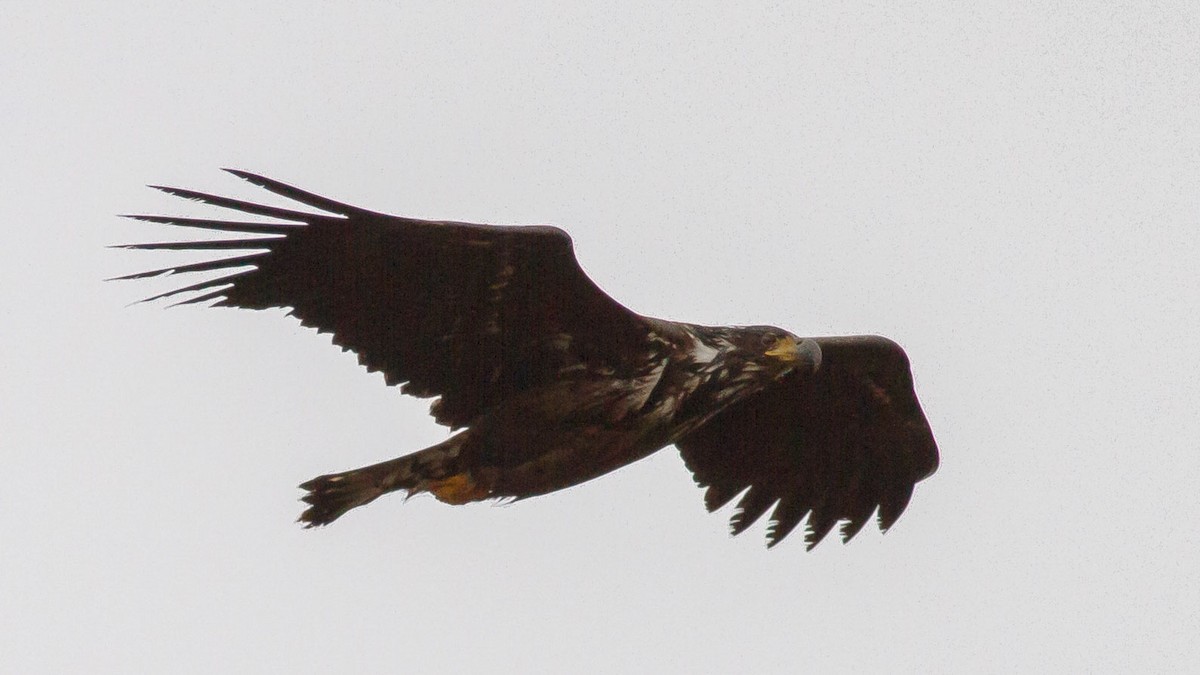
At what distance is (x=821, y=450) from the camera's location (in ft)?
36.5

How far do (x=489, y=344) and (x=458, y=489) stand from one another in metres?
0.75

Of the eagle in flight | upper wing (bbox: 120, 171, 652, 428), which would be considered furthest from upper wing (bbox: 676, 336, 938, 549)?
upper wing (bbox: 120, 171, 652, 428)

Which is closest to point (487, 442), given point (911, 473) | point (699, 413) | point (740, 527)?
point (699, 413)

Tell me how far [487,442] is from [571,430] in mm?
435

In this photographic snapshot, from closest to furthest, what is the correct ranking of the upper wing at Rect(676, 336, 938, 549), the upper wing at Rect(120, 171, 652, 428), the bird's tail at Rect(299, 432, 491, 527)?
the upper wing at Rect(120, 171, 652, 428) < the bird's tail at Rect(299, 432, 491, 527) < the upper wing at Rect(676, 336, 938, 549)

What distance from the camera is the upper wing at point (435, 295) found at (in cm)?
874

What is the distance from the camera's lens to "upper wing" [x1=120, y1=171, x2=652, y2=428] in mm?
8742

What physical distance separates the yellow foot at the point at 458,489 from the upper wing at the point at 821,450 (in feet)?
5.78

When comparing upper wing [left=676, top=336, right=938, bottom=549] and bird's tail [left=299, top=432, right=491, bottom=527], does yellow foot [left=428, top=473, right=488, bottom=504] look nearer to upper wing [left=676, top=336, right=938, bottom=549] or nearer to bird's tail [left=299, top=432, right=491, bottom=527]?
bird's tail [left=299, top=432, right=491, bottom=527]

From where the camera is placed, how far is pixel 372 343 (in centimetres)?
932

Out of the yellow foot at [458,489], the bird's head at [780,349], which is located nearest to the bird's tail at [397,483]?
the yellow foot at [458,489]

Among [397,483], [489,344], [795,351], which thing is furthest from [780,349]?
[397,483]

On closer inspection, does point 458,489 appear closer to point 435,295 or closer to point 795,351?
point 435,295

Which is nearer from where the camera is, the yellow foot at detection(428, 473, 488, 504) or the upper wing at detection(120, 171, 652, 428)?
the upper wing at detection(120, 171, 652, 428)
